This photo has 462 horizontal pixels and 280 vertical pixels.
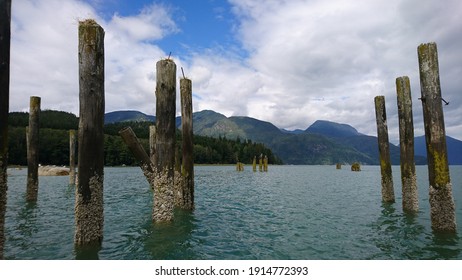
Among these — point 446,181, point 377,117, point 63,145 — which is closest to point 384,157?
point 377,117

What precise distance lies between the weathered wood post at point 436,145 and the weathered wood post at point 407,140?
13.8ft

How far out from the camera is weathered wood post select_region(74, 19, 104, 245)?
792 cm

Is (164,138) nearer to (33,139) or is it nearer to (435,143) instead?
(435,143)

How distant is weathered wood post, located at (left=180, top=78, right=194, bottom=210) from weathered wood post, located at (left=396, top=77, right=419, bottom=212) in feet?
33.8

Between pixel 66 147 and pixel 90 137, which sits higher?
pixel 66 147

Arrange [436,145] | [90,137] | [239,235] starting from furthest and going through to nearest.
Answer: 1. [239,235]
2. [436,145]
3. [90,137]

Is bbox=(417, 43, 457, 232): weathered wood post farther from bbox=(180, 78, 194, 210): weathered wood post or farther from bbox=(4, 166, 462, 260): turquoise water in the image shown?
bbox=(180, 78, 194, 210): weathered wood post

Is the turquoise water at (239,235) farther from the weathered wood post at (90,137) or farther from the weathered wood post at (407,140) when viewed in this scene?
the weathered wood post at (407,140)

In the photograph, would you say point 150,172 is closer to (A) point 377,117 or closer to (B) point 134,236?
(B) point 134,236

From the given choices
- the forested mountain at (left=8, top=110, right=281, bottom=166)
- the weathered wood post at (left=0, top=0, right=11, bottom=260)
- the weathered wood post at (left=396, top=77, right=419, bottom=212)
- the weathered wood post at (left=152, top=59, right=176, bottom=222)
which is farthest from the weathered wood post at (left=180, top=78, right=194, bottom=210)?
the forested mountain at (left=8, top=110, right=281, bottom=166)

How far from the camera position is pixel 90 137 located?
26.1 feet

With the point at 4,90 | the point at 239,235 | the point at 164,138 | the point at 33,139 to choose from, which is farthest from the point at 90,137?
the point at 33,139

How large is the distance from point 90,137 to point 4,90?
2240mm
